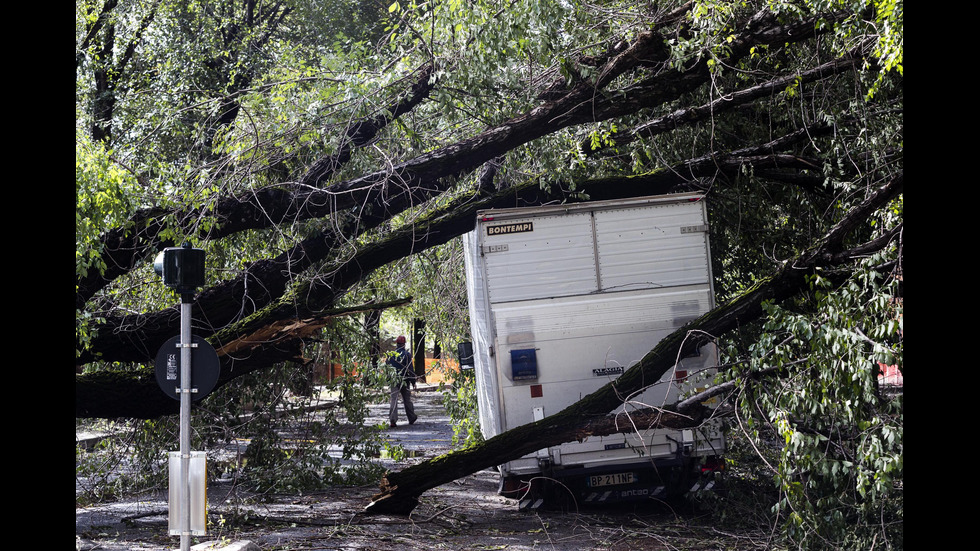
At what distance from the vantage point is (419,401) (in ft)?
95.8

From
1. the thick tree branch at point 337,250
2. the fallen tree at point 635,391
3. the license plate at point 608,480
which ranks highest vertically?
the thick tree branch at point 337,250

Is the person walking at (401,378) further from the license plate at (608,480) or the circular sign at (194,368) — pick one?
the circular sign at (194,368)

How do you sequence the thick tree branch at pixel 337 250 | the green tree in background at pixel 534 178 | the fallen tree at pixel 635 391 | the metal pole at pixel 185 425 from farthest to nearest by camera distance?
1. the thick tree branch at pixel 337 250
2. the fallen tree at pixel 635 391
3. the green tree in background at pixel 534 178
4. the metal pole at pixel 185 425

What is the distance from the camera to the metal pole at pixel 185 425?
616 cm

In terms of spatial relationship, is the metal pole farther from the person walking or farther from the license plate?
the person walking

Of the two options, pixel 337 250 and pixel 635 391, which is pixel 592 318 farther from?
pixel 337 250

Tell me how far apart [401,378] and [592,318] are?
4.26m

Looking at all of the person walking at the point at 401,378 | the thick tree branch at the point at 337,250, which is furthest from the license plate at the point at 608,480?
the person walking at the point at 401,378

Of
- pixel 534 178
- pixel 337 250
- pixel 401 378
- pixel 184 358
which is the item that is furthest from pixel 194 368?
pixel 401 378

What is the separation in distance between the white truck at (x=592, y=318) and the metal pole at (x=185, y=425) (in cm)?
326

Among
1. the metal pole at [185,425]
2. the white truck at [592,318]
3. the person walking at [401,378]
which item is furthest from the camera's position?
the person walking at [401,378]
